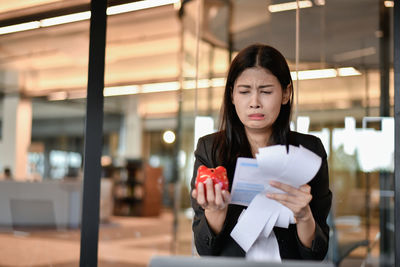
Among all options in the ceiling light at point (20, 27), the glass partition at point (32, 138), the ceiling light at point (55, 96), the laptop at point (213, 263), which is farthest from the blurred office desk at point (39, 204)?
the laptop at point (213, 263)

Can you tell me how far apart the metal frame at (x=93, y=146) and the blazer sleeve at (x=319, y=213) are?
0.89m

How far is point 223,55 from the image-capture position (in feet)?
18.9

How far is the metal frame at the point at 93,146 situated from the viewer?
1.90 metres

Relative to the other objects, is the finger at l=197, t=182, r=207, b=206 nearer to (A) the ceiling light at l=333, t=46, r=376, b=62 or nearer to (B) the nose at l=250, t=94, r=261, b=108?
(B) the nose at l=250, t=94, r=261, b=108

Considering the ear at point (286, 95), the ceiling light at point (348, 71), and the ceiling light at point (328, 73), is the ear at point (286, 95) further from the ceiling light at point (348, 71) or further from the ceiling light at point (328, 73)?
the ceiling light at point (348, 71)

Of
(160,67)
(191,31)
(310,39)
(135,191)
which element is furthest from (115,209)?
(310,39)

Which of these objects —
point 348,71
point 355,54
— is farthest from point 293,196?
point 355,54

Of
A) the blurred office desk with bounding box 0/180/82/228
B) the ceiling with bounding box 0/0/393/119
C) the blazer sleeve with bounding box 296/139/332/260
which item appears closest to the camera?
the blazer sleeve with bounding box 296/139/332/260

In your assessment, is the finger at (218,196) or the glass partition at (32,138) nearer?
the finger at (218,196)

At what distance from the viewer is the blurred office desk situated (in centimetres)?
542

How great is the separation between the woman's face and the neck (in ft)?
0.15

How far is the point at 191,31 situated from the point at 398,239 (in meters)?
5.26

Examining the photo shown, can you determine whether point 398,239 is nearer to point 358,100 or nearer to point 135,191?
point 358,100

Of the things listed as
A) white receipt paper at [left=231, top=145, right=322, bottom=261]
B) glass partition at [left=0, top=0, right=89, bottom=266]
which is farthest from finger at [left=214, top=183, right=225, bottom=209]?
glass partition at [left=0, top=0, right=89, bottom=266]
